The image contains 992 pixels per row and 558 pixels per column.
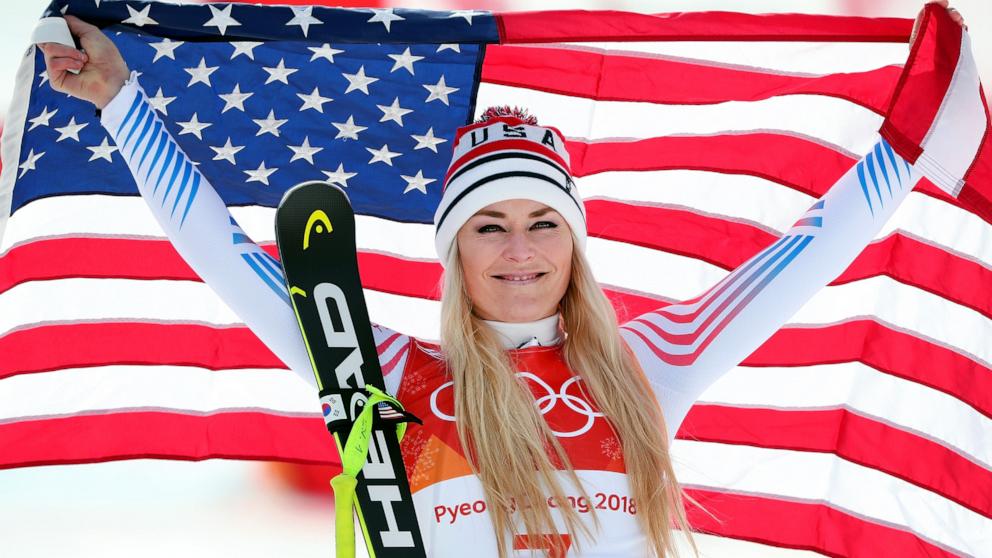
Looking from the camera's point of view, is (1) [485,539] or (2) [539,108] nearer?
(1) [485,539]

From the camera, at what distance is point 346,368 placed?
2732 mm

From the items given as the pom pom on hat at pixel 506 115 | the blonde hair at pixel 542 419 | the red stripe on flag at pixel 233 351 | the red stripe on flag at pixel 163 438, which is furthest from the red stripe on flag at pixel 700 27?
the red stripe on flag at pixel 163 438

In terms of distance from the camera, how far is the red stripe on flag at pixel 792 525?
371cm

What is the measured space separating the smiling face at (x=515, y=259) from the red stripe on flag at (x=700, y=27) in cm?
61

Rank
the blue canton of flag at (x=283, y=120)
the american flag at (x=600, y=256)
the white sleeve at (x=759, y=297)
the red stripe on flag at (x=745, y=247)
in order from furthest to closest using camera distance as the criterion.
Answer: the red stripe on flag at (x=745, y=247) < the american flag at (x=600, y=256) < the blue canton of flag at (x=283, y=120) < the white sleeve at (x=759, y=297)

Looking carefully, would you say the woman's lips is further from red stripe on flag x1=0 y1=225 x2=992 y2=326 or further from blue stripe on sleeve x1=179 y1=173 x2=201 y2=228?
red stripe on flag x1=0 y1=225 x2=992 y2=326

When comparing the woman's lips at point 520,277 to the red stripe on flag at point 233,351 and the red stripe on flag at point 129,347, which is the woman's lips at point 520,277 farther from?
the red stripe on flag at point 129,347

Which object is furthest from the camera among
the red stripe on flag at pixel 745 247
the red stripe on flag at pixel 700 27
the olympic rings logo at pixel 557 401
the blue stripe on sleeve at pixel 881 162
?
the red stripe on flag at pixel 745 247

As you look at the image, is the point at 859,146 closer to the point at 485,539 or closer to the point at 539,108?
the point at 539,108

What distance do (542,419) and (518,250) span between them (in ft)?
1.45

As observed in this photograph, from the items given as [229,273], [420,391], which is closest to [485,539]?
[420,391]

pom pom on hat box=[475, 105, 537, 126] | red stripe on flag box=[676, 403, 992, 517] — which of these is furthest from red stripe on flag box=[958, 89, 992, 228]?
pom pom on hat box=[475, 105, 537, 126]

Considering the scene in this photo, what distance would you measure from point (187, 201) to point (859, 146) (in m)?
2.19

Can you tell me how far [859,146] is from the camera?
141 inches
